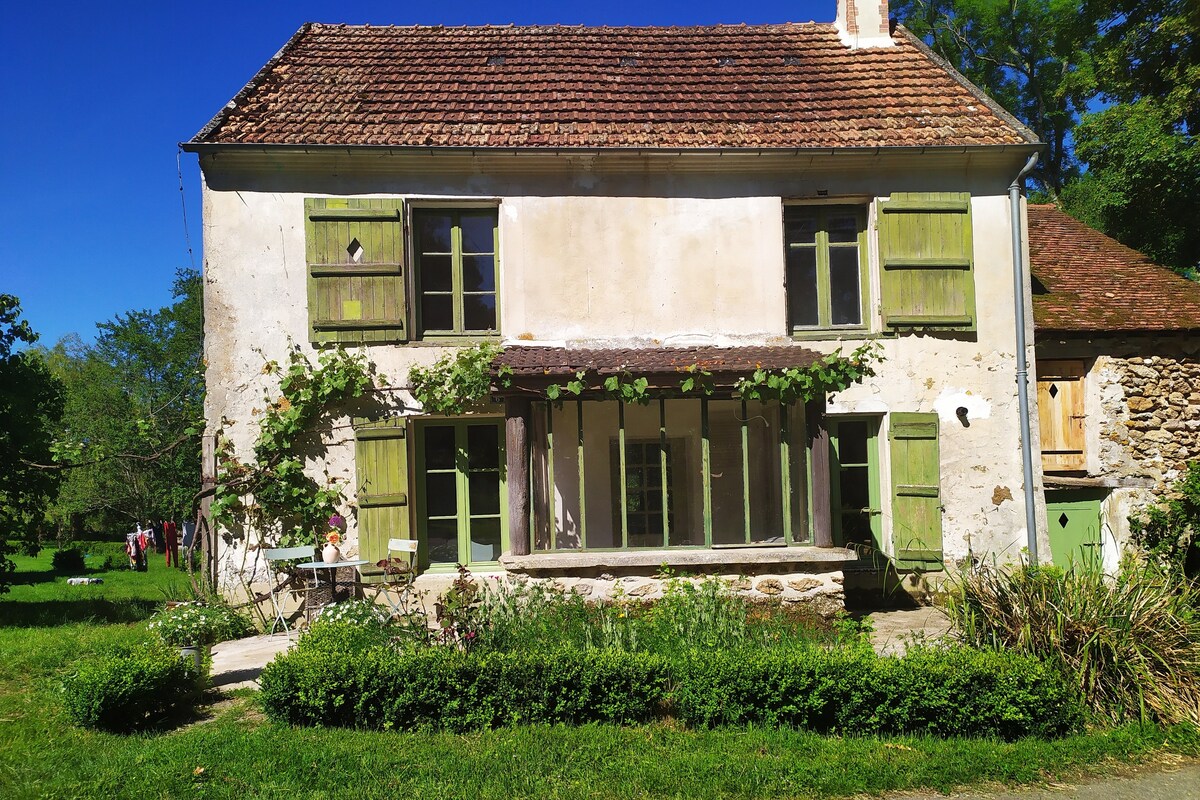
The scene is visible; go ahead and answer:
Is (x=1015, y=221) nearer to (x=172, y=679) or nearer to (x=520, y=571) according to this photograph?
(x=520, y=571)

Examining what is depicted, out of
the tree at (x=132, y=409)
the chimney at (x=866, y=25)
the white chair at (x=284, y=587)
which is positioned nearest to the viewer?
the white chair at (x=284, y=587)

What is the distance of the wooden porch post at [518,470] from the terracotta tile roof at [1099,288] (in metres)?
6.56

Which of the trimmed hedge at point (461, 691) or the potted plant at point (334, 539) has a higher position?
the potted plant at point (334, 539)

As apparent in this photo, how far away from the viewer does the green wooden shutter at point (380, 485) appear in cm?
Answer: 858

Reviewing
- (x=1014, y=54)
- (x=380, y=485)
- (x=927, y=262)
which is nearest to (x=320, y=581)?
(x=380, y=485)

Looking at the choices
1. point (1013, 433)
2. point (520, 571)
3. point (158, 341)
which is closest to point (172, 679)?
point (520, 571)

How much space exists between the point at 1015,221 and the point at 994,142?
0.92 meters

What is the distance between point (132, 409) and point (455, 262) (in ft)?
90.0

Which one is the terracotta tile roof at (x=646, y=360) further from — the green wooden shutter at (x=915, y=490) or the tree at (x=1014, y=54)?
the tree at (x=1014, y=54)

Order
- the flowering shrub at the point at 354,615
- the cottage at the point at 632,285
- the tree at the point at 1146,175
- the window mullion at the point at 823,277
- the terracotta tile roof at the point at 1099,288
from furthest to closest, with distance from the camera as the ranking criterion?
1. the tree at the point at 1146,175
2. the terracotta tile roof at the point at 1099,288
3. the window mullion at the point at 823,277
4. the cottage at the point at 632,285
5. the flowering shrub at the point at 354,615

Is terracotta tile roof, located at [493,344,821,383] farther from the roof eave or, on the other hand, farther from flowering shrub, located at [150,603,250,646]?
flowering shrub, located at [150,603,250,646]

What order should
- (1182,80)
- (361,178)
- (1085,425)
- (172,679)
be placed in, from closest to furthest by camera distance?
(172,679) → (361,178) → (1085,425) → (1182,80)

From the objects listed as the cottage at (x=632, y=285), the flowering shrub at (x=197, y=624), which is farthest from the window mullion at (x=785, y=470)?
the flowering shrub at (x=197, y=624)

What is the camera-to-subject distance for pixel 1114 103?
13.2 metres
